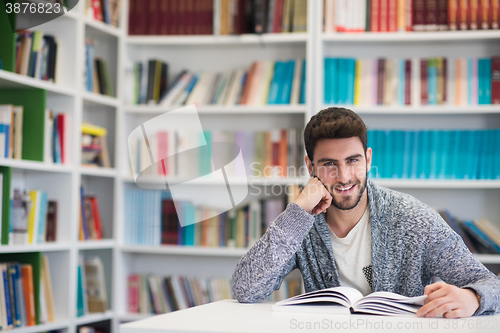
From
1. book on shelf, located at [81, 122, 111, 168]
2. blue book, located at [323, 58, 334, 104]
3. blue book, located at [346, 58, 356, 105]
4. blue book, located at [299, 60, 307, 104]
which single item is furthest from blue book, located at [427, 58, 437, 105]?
book on shelf, located at [81, 122, 111, 168]

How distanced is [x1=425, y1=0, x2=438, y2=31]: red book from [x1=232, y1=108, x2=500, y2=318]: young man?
1.36m

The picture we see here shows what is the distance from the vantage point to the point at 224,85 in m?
2.97

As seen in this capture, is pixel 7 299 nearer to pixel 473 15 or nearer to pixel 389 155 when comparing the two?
pixel 389 155

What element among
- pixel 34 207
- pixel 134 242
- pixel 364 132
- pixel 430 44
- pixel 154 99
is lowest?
pixel 134 242

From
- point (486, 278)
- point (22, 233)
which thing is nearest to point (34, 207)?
point (22, 233)

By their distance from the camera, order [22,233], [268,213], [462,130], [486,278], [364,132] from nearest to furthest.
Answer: [486,278], [364,132], [22,233], [462,130], [268,213]

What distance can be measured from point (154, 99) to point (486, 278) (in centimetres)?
215

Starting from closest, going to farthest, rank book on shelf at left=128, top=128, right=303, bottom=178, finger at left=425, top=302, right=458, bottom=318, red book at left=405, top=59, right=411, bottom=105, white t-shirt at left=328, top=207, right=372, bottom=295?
finger at left=425, top=302, right=458, bottom=318 → white t-shirt at left=328, top=207, right=372, bottom=295 → red book at left=405, top=59, right=411, bottom=105 → book on shelf at left=128, top=128, right=303, bottom=178

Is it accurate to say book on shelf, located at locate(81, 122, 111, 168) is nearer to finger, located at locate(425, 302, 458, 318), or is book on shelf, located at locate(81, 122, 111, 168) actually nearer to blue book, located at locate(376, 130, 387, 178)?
blue book, located at locate(376, 130, 387, 178)

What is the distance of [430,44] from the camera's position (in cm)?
285

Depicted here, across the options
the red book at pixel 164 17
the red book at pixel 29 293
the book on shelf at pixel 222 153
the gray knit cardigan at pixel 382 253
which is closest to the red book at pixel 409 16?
the book on shelf at pixel 222 153

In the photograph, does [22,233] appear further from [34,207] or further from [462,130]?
[462,130]

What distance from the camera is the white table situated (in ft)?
3.18

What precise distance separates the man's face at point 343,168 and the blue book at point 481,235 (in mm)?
1314
